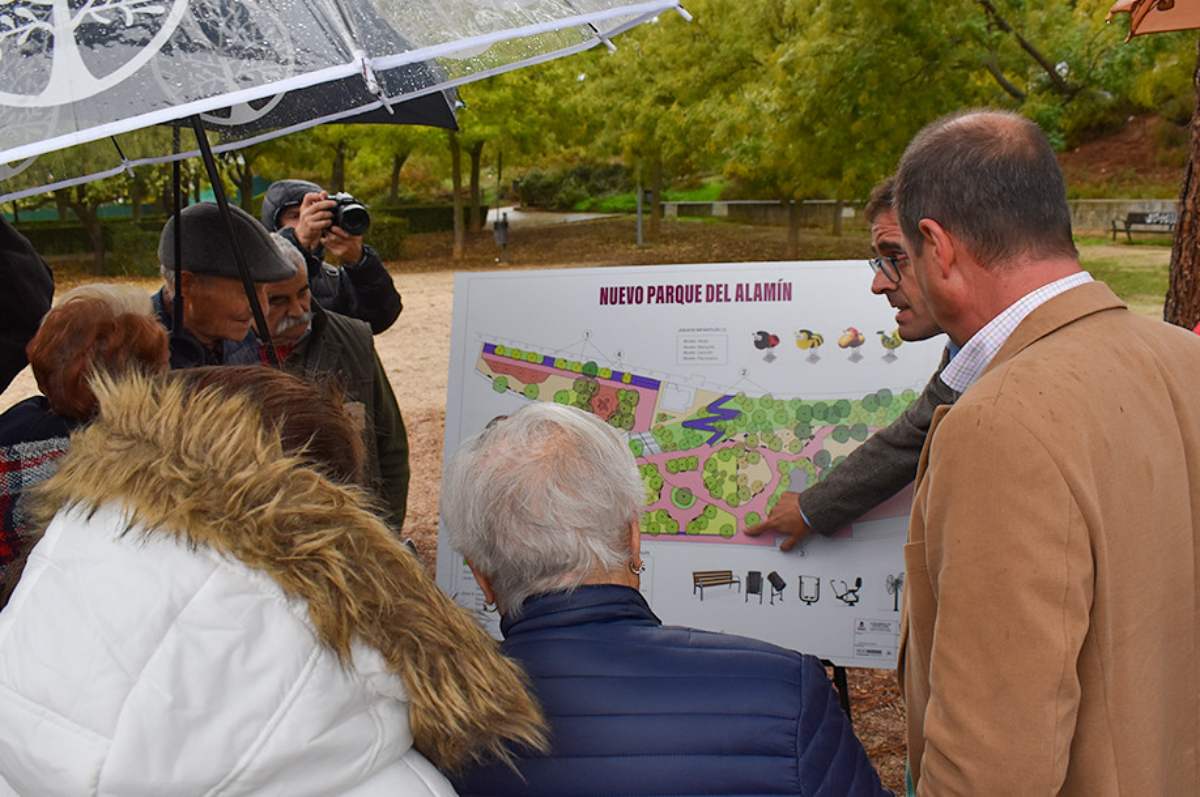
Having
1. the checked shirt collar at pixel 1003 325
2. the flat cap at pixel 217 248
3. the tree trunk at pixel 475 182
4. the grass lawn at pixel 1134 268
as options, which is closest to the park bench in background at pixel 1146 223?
the grass lawn at pixel 1134 268

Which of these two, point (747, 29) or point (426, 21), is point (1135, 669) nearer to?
point (426, 21)

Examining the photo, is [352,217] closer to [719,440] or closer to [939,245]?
[719,440]

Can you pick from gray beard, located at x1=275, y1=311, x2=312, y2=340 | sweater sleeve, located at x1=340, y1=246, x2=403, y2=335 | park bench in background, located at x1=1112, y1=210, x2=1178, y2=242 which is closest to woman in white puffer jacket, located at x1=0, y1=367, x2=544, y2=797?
gray beard, located at x1=275, y1=311, x2=312, y2=340

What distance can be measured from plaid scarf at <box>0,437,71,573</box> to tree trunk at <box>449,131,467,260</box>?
21.5 meters

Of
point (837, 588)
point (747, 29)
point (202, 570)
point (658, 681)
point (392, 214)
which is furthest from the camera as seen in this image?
point (392, 214)

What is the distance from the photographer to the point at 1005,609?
143 centimetres

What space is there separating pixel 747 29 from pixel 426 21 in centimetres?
1679

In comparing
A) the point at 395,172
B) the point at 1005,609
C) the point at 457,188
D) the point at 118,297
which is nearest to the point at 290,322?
the point at 118,297

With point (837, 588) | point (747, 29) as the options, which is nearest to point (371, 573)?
Answer: point (837, 588)

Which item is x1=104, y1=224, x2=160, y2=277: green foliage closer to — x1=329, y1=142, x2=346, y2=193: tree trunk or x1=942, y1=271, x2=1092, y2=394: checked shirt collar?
x1=329, y1=142, x2=346, y2=193: tree trunk

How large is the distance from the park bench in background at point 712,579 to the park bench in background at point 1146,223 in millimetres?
18508

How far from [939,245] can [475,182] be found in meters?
25.0

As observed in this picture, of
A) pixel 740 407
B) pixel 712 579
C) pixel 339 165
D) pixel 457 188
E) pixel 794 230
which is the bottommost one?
pixel 712 579

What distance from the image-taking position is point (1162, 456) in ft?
4.91
